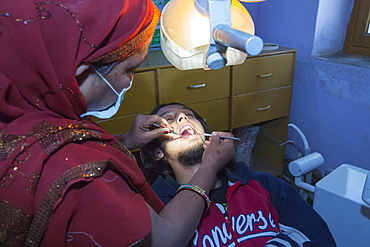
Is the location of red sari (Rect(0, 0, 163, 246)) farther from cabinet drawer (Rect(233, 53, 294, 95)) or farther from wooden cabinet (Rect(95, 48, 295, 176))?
cabinet drawer (Rect(233, 53, 294, 95))

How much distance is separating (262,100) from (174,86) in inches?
30.2

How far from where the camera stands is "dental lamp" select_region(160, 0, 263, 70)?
685 mm

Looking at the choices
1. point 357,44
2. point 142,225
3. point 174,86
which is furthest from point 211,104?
point 142,225

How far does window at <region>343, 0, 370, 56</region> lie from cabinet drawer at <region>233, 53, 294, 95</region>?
45 centimetres

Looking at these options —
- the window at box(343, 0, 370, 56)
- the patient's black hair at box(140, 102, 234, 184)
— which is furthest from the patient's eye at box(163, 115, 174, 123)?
the window at box(343, 0, 370, 56)

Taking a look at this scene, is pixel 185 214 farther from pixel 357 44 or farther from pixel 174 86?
pixel 357 44

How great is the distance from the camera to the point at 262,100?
232cm

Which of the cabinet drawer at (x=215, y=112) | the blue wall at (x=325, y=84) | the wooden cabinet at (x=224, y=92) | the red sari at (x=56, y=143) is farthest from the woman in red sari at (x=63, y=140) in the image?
the blue wall at (x=325, y=84)

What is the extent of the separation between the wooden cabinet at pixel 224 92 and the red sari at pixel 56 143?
1167 mm

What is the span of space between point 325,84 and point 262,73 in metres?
0.48

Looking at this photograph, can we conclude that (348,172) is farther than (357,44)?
No

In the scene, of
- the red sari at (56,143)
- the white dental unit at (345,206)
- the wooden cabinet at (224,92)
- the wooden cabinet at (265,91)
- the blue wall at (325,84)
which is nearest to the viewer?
the red sari at (56,143)

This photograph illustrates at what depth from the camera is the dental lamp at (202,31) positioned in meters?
0.69

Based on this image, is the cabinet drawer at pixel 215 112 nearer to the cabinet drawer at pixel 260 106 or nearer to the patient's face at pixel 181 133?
the cabinet drawer at pixel 260 106
